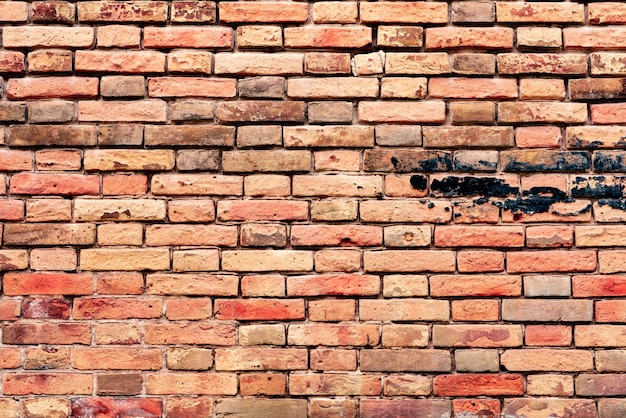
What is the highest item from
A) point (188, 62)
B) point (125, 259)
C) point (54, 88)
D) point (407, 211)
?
point (188, 62)

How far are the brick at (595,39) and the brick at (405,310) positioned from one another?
1057mm

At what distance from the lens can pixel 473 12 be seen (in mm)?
2172

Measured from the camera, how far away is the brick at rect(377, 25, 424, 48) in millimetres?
2164

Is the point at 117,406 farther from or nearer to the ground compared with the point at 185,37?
nearer to the ground

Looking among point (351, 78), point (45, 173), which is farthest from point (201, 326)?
point (351, 78)

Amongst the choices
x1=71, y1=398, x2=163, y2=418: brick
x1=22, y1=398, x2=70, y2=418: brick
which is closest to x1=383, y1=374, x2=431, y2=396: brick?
x1=71, y1=398, x2=163, y2=418: brick

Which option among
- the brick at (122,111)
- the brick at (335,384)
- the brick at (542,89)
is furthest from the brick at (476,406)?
the brick at (122,111)

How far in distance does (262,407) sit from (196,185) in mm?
828

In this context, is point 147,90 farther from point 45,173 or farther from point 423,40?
point 423,40

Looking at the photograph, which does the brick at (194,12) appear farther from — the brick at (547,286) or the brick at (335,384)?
the brick at (547,286)

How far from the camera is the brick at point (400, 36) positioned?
85.2 inches

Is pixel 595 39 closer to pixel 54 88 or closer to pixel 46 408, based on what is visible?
Answer: pixel 54 88

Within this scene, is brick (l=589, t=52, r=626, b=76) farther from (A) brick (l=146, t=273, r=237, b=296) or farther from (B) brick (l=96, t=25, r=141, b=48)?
(B) brick (l=96, t=25, r=141, b=48)

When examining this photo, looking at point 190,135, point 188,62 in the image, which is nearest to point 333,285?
point 190,135
